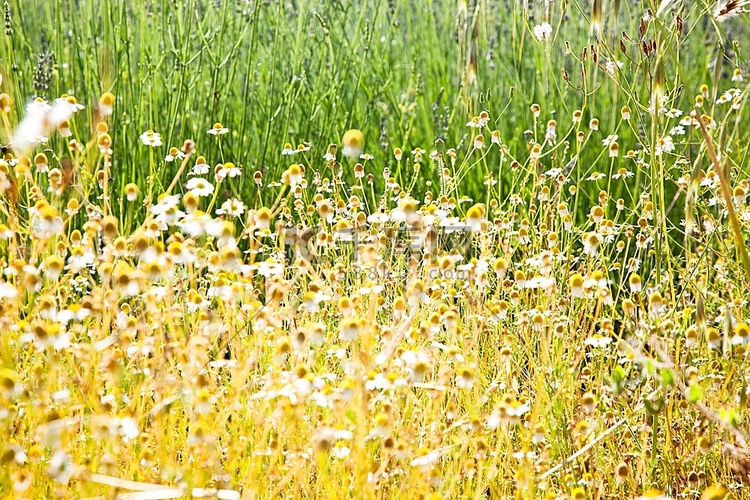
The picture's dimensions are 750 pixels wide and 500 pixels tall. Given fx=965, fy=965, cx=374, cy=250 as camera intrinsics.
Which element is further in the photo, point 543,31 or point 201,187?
point 543,31

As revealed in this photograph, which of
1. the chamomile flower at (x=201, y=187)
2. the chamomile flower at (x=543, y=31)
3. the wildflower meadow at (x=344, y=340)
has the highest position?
the chamomile flower at (x=543, y=31)

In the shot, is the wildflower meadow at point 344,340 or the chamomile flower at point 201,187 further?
the chamomile flower at point 201,187

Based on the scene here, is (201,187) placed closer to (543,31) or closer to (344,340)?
(344,340)

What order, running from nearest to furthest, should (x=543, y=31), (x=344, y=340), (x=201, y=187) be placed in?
1. (x=201, y=187)
2. (x=344, y=340)
3. (x=543, y=31)

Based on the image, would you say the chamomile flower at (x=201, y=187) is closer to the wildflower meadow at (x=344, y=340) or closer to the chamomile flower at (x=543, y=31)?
the wildflower meadow at (x=344, y=340)

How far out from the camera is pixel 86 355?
163 cm

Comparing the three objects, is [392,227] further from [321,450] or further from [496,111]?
[496,111]

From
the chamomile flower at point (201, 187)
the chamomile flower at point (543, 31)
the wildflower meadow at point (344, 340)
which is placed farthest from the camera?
the chamomile flower at point (543, 31)

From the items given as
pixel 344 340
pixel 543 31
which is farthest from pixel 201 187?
pixel 543 31

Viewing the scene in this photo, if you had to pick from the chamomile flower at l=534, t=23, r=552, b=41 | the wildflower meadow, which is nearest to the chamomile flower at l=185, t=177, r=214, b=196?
the wildflower meadow

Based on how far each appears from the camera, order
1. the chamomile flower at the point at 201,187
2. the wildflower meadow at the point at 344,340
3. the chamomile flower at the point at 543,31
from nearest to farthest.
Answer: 1. the wildflower meadow at the point at 344,340
2. the chamomile flower at the point at 201,187
3. the chamomile flower at the point at 543,31

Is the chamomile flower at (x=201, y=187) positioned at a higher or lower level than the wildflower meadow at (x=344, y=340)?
higher

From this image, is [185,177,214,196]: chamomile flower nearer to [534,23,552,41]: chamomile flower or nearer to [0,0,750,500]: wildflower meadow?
[0,0,750,500]: wildflower meadow

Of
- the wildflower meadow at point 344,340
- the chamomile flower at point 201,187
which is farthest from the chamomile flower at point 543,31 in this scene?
the chamomile flower at point 201,187
